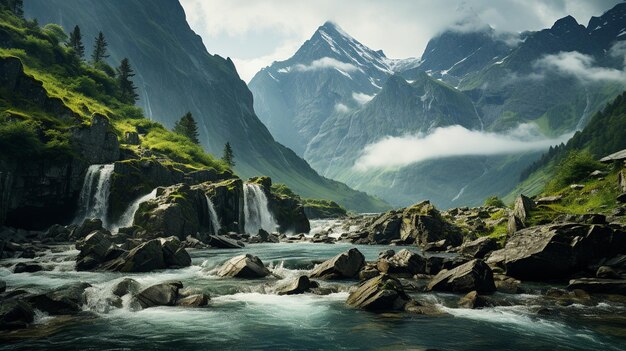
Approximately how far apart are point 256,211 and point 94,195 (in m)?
41.6

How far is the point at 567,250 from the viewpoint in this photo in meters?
34.7

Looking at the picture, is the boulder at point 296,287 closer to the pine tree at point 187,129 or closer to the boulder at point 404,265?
the boulder at point 404,265

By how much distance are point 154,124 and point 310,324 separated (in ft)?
506

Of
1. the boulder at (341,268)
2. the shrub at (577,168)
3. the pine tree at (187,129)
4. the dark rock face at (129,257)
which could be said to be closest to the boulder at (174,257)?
the dark rock face at (129,257)

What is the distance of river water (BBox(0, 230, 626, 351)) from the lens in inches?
794

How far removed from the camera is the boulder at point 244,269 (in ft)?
131

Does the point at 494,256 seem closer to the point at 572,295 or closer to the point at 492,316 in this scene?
the point at 572,295

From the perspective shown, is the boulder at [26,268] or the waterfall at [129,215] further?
the waterfall at [129,215]

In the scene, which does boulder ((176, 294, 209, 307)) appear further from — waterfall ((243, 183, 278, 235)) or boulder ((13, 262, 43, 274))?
waterfall ((243, 183, 278, 235))

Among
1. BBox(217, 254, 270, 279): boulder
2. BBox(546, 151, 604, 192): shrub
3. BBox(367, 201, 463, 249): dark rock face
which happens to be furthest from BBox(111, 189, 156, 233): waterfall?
BBox(546, 151, 604, 192): shrub

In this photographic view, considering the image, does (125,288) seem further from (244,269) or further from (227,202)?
(227,202)

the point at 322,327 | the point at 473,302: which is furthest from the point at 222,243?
the point at 473,302

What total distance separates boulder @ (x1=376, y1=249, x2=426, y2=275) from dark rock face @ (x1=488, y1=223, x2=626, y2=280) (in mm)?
9108

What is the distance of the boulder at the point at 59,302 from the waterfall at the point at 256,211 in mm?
78358
